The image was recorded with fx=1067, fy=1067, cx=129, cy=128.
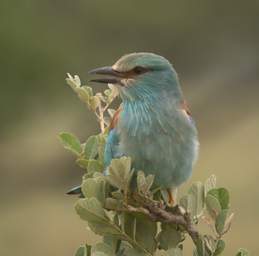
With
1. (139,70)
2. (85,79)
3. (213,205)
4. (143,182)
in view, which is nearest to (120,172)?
(143,182)

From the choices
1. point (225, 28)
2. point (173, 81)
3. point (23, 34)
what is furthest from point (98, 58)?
point (173, 81)

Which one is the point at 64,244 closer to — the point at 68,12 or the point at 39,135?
the point at 39,135

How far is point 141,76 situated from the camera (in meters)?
1.66

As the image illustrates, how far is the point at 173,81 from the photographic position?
1.70 m

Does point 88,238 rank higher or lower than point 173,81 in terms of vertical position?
higher

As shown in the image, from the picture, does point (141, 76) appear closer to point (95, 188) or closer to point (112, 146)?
point (112, 146)

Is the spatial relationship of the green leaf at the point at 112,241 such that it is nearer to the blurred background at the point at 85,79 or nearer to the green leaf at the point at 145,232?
the green leaf at the point at 145,232

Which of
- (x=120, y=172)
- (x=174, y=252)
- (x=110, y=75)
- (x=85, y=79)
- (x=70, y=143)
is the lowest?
(x=174, y=252)

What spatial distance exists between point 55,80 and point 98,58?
1.75 ft

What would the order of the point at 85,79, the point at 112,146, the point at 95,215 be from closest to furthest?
the point at 95,215, the point at 112,146, the point at 85,79

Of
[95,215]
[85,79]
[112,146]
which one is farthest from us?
[85,79]

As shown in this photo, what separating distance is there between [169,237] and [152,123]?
23 cm

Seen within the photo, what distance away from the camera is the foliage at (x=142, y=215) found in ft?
4.78

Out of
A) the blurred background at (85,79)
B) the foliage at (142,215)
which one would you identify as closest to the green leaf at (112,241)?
the foliage at (142,215)
